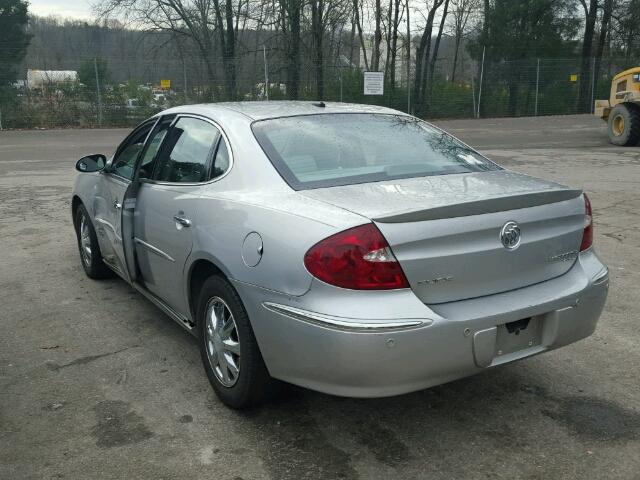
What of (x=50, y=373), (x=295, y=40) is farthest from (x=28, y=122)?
(x=50, y=373)

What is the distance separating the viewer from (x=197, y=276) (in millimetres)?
3447

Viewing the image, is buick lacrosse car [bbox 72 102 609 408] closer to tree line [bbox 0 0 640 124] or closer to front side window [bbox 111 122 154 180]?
front side window [bbox 111 122 154 180]

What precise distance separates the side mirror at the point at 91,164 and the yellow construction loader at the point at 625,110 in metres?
15.0

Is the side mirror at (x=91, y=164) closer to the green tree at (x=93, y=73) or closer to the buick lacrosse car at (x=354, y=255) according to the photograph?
the buick lacrosse car at (x=354, y=255)

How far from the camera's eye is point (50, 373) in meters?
3.75

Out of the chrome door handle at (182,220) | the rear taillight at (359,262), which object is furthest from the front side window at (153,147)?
the rear taillight at (359,262)

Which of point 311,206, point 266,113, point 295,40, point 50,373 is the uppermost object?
point 295,40

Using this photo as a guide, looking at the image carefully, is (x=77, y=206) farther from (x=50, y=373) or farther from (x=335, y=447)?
(x=335, y=447)

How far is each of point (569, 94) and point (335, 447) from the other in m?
31.3

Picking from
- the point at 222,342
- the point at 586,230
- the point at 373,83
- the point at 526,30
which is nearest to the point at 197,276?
the point at 222,342

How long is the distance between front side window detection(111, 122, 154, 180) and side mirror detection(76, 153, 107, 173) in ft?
0.88

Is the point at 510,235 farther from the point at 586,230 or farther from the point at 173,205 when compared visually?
the point at 173,205

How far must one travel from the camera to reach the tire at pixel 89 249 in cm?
536

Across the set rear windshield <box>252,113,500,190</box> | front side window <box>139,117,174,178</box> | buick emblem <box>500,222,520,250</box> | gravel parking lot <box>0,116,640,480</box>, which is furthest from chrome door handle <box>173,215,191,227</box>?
buick emblem <box>500,222,520,250</box>
